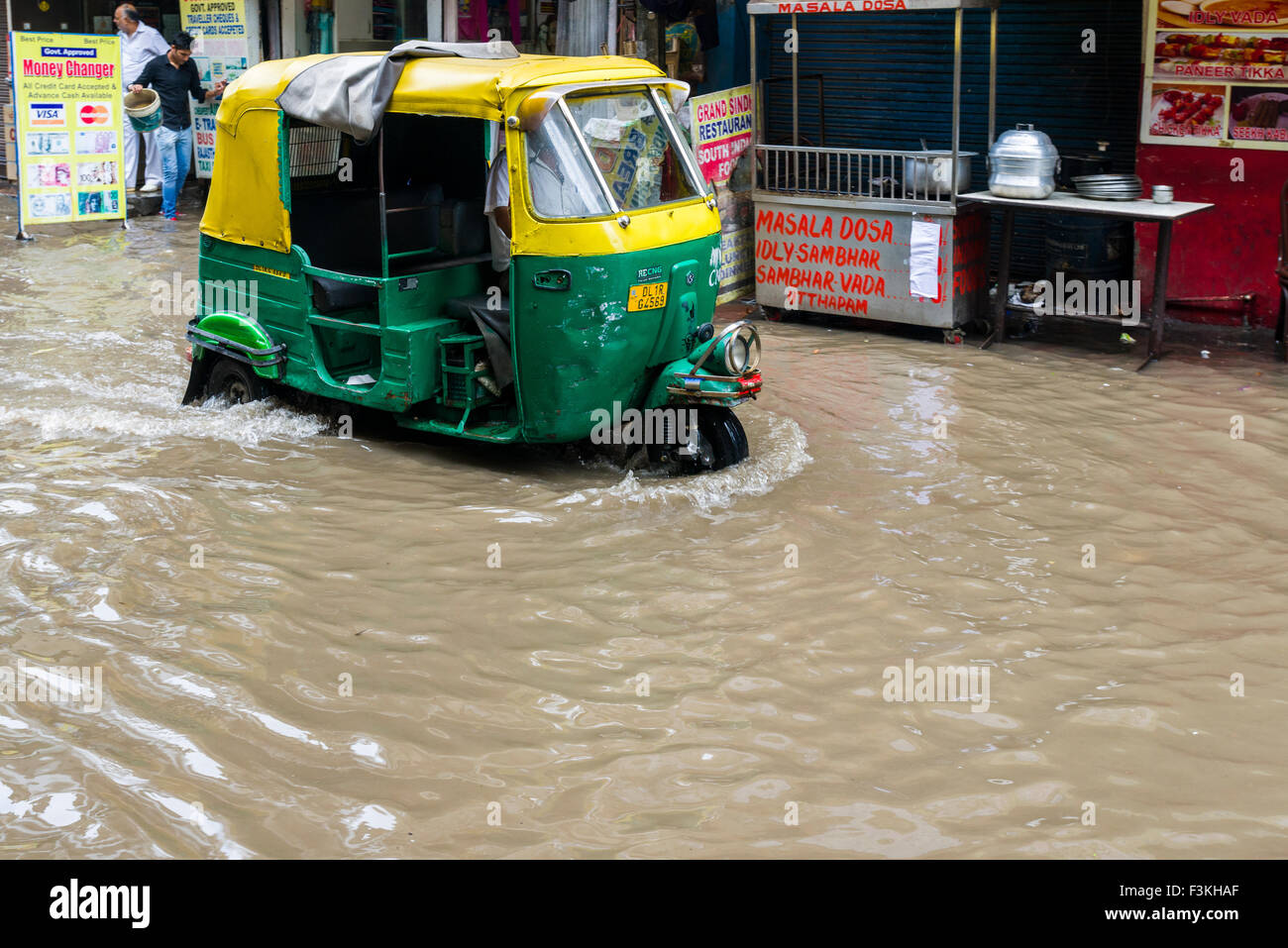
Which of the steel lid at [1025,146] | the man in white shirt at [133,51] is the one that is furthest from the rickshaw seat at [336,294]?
the man in white shirt at [133,51]

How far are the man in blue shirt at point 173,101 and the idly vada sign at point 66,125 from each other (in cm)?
81

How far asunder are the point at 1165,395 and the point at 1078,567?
3044mm

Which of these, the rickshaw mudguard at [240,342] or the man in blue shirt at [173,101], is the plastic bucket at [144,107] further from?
the rickshaw mudguard at [240,342]

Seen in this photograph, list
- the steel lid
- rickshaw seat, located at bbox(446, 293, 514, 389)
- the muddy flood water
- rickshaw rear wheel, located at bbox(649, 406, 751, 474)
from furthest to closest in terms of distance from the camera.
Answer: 1. the steel lid
2. rickshaw rear wheel, located at bbox(649, 406, 751, 474)
3. rickshaw seat, located at bbox(446, 293, 514, 389)
4. the muddy flood water

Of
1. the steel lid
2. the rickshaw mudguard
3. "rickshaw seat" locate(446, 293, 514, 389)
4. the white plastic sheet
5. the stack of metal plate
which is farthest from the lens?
the white plastic sheet

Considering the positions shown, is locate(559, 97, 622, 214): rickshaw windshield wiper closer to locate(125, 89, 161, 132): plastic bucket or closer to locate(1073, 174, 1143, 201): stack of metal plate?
locate(1073, 174, 1143, 201): stack of metal plate

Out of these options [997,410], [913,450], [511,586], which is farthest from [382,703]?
[997,410]

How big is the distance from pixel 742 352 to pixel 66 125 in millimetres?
9961

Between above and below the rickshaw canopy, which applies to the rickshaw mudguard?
below

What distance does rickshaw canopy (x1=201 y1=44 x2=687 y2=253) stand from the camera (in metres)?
6.35

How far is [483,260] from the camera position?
7242 millimetres

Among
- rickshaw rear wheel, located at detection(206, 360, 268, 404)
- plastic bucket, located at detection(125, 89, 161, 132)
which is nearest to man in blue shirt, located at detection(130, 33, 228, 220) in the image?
plastic bucket, located at detection(125, 89, 161, 132)

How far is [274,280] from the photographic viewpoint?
7.35m

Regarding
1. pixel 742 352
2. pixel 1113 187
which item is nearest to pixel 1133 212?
pixel 1113 187
